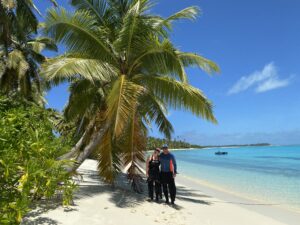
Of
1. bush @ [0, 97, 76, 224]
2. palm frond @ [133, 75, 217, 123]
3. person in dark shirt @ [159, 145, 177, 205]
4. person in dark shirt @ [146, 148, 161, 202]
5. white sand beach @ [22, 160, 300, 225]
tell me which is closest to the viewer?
bush @ [0, 97, 76, 224]

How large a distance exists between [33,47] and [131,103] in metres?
14.8

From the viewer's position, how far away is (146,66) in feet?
31.3

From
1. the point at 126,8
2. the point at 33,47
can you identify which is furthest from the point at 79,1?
the point at 33,47

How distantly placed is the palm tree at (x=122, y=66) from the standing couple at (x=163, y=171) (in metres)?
1.06

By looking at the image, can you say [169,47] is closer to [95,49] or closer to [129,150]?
[95,49]

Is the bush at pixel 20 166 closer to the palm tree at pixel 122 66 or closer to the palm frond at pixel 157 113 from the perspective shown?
the palm tree at pixel 122 66

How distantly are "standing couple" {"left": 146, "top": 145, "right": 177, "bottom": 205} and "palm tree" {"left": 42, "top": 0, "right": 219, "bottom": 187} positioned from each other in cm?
106

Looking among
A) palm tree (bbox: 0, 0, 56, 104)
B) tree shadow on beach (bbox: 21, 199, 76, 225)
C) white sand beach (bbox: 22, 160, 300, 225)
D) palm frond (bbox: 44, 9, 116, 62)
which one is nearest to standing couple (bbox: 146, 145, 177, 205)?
white sand beach (bbox: 22, 160, 300, 225)

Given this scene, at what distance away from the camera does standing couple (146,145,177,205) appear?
8.41 meters

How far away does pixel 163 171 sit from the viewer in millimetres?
8445

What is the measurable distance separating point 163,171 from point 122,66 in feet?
10.4

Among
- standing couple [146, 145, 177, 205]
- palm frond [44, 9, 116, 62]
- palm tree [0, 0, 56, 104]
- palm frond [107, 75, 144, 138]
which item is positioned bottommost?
standing couple [146, 145, 177, 205]

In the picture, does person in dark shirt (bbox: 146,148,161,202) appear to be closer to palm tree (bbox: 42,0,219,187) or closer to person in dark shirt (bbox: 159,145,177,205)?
person in dark shirt (bbox: 159,145,177,205)

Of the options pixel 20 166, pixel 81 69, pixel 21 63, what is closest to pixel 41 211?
pixel 20 166
